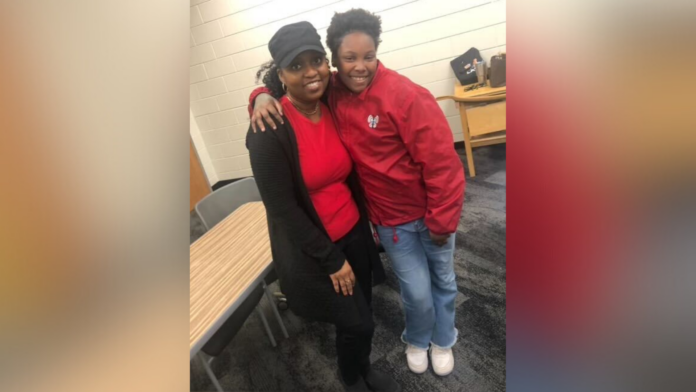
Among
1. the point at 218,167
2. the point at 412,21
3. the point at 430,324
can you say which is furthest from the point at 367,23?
the point at 430,324

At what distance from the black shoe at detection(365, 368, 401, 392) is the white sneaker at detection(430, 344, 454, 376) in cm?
10

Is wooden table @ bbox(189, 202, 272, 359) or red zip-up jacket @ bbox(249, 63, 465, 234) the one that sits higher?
red zip-up jacket @ bbox(249, 63, 465, 234)

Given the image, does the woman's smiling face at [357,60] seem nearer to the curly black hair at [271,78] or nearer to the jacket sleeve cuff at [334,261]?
the curly black hair at [271,78]

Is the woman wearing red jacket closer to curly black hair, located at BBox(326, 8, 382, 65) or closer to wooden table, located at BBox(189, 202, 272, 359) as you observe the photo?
curly black hair, located at BBox(326, 8, 382, 65)

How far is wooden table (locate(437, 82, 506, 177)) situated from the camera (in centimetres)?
35

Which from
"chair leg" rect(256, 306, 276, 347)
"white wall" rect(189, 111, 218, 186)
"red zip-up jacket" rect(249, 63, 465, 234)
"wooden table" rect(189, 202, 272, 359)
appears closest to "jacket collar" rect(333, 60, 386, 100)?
"red zip-up jacket" rect(249, 63, 465, 234)

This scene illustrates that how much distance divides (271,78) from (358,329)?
0.57 m

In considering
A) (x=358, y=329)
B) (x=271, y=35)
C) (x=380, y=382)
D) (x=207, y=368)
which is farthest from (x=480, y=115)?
(x=207, y=368)

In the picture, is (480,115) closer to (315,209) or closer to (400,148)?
(400,148)

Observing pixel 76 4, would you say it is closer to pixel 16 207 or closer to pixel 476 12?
pixel 16 207

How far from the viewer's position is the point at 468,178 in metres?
0.56

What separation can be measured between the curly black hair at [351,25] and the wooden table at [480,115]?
15cm

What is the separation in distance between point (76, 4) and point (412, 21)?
450 millimetres

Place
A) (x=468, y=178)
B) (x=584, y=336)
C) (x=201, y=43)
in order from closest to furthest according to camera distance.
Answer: (x=584, y=336)
(x=201, y=43)
(x=468, y=178)
